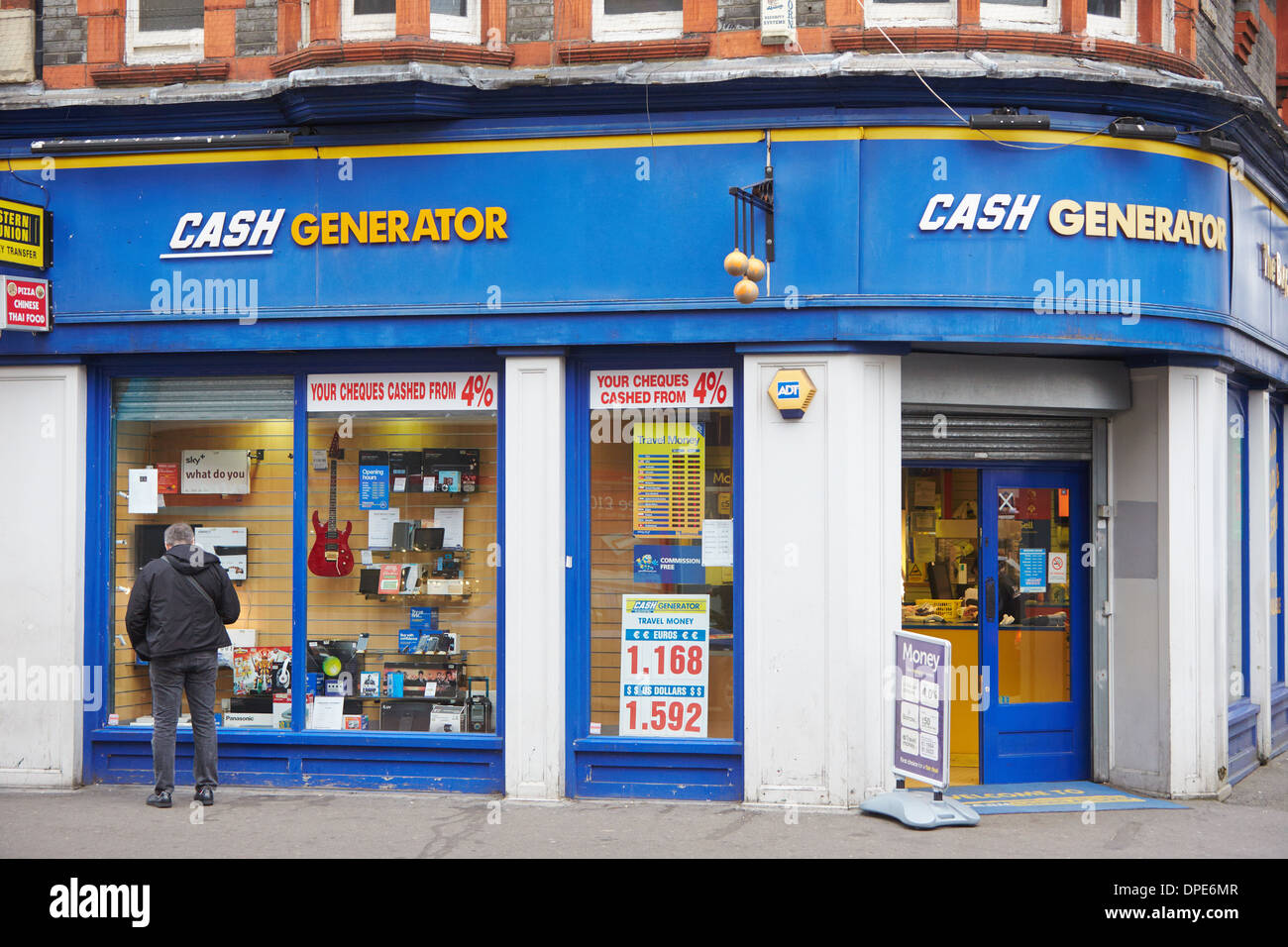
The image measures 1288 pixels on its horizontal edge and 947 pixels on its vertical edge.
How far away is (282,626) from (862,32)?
6247 mm

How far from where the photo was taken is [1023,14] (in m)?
9.55

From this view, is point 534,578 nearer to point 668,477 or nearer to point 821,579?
point 668,477

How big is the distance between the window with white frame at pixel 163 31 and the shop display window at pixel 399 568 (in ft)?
10.1

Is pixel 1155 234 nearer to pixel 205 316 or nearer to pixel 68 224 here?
pixel 205 316

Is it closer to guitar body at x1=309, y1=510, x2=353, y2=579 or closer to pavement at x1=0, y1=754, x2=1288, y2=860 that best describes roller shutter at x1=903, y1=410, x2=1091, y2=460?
pavement at x1=0, y1=754, x2=1288, y2=860

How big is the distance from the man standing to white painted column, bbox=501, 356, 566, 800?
6.72ft

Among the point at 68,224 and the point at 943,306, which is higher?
the point at 68,224

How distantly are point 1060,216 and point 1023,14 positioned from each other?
1587mm

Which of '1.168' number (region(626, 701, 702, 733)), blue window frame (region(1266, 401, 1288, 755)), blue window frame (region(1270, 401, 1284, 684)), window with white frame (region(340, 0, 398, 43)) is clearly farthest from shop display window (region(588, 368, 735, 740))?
blue window frame (region(1270, 401, 1284, 684))

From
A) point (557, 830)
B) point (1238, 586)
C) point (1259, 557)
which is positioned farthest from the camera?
point (1259, 557)

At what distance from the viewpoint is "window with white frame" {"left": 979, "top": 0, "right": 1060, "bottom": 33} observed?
374 inches

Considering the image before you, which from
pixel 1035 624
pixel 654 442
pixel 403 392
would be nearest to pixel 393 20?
pixel 403 392
